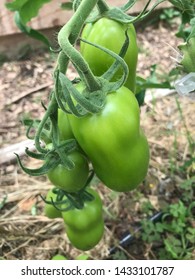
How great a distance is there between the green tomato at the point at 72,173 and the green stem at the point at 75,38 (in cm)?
14

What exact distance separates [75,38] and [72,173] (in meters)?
0.23

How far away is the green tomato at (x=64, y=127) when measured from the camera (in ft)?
2.75

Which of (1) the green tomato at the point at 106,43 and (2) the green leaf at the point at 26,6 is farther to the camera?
(2) the green leaf at the point at 26,6

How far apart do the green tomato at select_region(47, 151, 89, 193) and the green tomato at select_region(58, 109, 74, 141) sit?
31 millimetres

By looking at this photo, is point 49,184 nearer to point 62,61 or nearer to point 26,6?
point 26,6

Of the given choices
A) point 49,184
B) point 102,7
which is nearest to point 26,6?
point 102,7

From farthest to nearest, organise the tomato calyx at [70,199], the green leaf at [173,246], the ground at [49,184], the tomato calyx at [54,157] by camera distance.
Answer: the ground at [49,184], the green leaf at [173,246], the tomato calyx at [70,199], the tomato calyx at [54,157]

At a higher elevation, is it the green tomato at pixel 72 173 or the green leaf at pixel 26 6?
the green leaf at pixel 26 6

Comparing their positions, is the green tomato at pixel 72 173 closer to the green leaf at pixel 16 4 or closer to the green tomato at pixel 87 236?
the green tomato at pixel 87 236

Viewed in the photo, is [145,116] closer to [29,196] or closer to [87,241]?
[29,196]

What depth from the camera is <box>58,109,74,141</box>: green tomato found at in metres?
0.84

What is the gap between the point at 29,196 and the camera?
172 cm

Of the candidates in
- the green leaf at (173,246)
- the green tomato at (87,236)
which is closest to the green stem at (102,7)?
the green tomato at (87,236)

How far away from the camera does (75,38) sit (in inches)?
28.9
